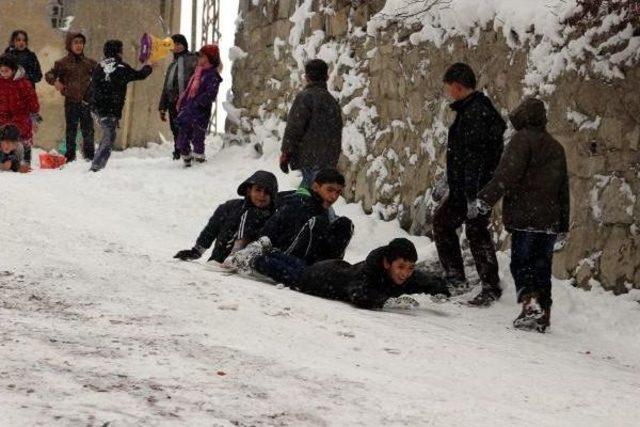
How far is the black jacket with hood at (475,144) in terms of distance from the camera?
7288 mm

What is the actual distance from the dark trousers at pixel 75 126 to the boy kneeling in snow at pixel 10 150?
1257 millimetres

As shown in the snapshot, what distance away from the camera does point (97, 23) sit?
68.0 ft

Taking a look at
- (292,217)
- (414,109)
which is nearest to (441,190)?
(292,217)

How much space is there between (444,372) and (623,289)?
272cm

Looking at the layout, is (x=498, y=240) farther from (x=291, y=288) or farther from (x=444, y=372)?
(x=444, y=372)

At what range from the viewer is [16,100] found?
1317 cm

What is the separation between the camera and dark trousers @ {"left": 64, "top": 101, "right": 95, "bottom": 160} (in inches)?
565

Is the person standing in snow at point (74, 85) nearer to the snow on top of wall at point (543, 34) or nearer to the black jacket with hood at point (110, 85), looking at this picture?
the black jacket with hood at point (110, 85)

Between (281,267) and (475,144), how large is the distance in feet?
4.78

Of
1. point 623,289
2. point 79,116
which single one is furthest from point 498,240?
point 79,116

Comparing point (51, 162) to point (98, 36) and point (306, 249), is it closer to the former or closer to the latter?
point (98, 36)

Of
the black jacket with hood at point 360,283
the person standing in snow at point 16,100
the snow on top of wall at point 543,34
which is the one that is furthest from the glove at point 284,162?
the person standing in snow at point 16,100

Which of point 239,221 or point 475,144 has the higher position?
point 475,144

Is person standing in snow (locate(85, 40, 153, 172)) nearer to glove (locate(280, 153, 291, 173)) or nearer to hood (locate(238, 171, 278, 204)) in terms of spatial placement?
glove (locate(280, 153, 291, 173))
